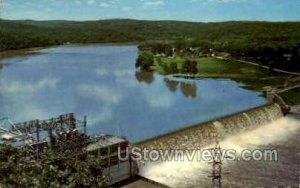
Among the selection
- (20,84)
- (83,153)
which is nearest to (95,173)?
(83,153)

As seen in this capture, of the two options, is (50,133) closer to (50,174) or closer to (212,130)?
(50,174)

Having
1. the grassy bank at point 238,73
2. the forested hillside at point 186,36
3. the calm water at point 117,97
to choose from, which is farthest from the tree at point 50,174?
the forested hillside at point 186,36

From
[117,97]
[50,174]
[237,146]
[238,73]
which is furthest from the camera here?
[238,73]

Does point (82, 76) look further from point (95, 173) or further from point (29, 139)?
point (95, 173)

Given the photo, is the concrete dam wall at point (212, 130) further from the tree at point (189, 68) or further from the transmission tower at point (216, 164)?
the tree at point (189, 68)

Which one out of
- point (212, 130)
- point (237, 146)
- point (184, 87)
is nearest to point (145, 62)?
point (184, 87)
